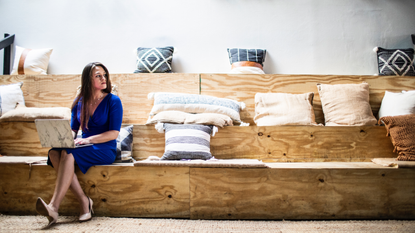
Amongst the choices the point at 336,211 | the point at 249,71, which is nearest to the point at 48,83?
the point at 249,71

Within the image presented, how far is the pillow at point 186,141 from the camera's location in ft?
5.49

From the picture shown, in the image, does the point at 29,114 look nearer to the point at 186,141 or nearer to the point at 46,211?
the point at 46,211

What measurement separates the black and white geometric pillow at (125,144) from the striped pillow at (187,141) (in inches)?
11.4

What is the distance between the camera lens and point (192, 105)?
6.77 ft

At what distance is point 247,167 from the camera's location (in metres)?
1.54

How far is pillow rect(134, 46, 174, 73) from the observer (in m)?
2.44

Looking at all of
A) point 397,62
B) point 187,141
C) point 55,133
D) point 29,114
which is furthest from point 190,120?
point 397,62

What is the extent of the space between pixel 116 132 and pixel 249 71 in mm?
1404

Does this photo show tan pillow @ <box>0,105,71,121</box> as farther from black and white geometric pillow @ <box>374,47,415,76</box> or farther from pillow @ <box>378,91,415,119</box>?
black and white geometric pillow @ <box>374,47,415,76</box>

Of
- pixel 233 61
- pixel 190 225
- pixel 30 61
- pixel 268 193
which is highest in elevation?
pixel 30 61

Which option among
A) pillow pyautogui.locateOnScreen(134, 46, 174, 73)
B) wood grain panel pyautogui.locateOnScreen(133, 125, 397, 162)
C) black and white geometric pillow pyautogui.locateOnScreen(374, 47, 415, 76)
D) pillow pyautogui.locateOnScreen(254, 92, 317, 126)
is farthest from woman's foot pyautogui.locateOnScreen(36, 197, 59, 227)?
black and white geometric pillow pyautogui.locateOnScreen(374, 47, 415, 76)

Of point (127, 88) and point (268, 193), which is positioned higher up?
point (127, 88)

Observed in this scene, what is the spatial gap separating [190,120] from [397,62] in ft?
7.35

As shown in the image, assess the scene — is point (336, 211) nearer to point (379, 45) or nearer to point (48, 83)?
point (379, 45)
